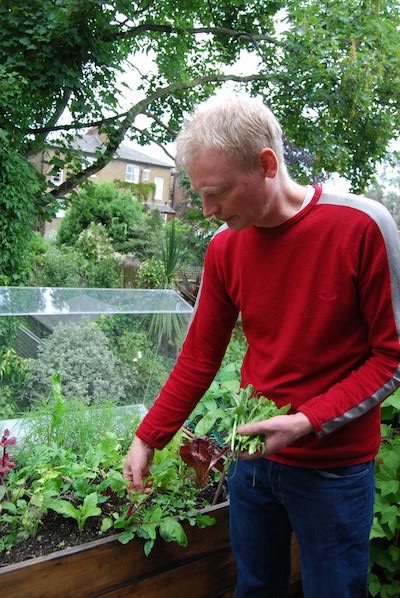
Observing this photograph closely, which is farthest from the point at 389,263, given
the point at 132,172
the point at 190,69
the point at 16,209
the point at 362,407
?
the point at 132,172

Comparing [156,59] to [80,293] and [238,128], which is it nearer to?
[80,293]

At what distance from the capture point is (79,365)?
244 cm

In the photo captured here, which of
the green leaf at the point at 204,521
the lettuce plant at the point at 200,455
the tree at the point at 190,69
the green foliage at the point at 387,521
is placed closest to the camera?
the green leaf at the point at 204,521

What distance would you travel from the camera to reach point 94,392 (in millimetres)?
2475

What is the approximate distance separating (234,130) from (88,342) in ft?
5.19

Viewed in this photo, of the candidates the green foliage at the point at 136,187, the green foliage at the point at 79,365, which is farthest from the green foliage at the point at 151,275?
the green foliage at the point at 136,187

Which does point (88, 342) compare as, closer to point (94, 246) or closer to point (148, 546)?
point (148, 546)

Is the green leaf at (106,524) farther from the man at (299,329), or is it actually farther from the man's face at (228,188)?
the man's face at (228,188)

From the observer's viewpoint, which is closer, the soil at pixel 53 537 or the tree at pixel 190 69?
the soil at pixel 53 537

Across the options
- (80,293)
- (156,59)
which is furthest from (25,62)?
(80,293)

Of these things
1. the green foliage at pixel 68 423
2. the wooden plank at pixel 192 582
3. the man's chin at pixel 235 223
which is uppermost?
the man's chin at pixel 235 223

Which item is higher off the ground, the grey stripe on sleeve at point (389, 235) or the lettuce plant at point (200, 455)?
the grey stripe on sleeve at point (389, 235)

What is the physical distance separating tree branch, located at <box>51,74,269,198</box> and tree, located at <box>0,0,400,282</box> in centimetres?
2

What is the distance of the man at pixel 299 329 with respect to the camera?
3.81 ft
